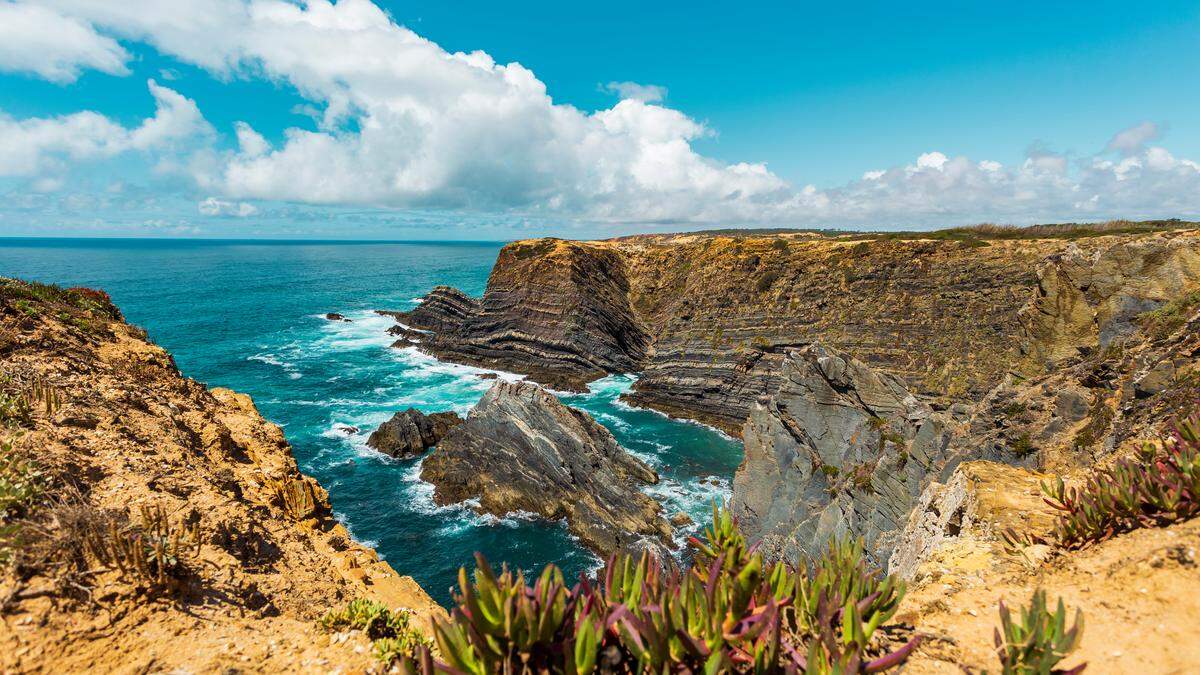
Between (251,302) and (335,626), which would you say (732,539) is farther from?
(251,302)

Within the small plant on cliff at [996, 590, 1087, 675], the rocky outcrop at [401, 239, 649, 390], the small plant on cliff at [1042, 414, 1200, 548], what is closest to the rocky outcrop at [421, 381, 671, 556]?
the rocky outcrop at [401, 239, 649, 390]

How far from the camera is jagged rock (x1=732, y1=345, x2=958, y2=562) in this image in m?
Answer: 17.4

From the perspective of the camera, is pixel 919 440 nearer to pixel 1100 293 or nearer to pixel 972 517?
pixel 972 517

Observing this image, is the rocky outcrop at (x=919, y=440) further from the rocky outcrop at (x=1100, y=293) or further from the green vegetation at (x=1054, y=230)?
the green vegetation at (x=1054, y=230)

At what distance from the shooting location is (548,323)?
7012 centimetres

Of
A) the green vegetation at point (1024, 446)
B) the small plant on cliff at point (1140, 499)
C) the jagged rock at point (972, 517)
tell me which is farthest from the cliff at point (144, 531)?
the green vegetation at point (1024, 446)

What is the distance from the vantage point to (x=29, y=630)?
4648 millimetres

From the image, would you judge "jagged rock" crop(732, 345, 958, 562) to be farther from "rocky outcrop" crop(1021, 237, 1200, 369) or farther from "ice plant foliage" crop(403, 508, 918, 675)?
"ice plant foliage" crop(403, 508, 918, 675)

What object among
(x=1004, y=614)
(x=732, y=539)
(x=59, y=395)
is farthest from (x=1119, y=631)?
(x=59, y=395)

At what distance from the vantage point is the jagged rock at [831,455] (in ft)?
57.2

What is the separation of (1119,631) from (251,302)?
134862mm

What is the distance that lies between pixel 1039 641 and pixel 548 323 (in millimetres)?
67221

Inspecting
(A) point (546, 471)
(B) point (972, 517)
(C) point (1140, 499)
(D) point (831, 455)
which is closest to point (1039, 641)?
(C) point (1140, 499)

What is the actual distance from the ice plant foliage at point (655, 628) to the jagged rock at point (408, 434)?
130 ft
